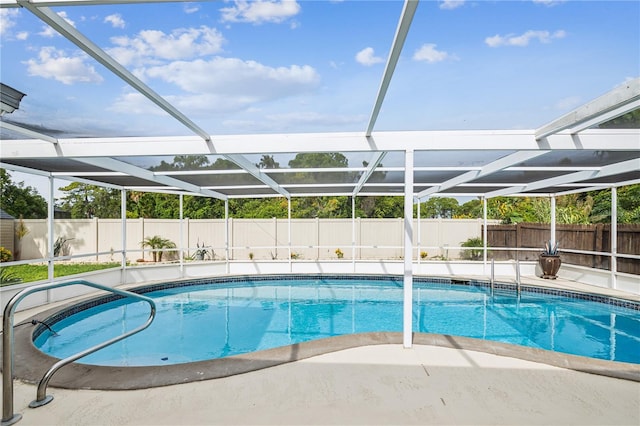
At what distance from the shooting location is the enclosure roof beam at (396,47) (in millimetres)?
2256

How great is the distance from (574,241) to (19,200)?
24669 mm

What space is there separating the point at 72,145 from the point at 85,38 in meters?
3.28

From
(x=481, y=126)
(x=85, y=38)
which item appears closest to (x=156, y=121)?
(x=85, y=38)

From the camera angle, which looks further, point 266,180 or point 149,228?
point 149,228

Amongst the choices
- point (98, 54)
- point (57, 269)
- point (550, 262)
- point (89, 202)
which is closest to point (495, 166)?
point (550, 262)

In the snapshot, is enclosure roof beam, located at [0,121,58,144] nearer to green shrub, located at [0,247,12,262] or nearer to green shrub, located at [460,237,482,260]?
green shrub, located at [0,247,12,262]

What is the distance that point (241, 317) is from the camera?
7793 mm

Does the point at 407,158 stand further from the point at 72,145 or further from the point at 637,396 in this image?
the point at 72,145

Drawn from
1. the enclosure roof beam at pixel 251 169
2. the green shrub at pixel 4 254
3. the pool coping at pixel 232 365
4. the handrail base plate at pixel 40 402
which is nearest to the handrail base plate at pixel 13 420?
the handrail base plate at pixel 40 402

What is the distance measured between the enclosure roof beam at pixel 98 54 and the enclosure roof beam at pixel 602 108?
4387mm

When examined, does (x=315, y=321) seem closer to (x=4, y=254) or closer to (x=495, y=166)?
(x=495, y=166)

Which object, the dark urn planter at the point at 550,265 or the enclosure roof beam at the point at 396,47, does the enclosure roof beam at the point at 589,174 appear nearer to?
the dark urn planter at the point at 550,265

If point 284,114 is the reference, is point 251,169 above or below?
below

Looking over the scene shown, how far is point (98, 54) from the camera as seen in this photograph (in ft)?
9.30
